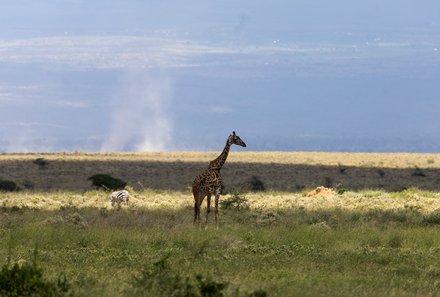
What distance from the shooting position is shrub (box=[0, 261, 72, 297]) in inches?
463

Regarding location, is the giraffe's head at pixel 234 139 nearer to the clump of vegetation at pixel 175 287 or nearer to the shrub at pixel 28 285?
the clump of vegetation at pixel 175 287

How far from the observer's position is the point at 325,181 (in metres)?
60.2

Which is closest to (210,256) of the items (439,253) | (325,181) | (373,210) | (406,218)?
(439,253)

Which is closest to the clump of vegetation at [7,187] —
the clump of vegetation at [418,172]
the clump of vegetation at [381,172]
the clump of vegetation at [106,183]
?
the clump of vegetation at [106,183]

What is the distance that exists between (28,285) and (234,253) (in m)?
6.68

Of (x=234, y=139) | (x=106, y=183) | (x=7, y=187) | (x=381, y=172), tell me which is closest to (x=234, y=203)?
(x=234, y=139)

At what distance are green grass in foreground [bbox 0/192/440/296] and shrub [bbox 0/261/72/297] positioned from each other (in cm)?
24

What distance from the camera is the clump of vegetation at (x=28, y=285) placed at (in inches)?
463

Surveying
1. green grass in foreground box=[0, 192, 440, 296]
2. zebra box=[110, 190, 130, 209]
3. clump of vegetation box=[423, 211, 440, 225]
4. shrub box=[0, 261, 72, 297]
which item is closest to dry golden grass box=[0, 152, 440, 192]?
zebra box=[110, 190, 130, 209]

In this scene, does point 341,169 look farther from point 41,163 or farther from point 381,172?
point 41,163

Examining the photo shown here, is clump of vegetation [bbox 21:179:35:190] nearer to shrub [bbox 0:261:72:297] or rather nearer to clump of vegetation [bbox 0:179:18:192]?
clump of vegetation [bbox 0:179:18:192]

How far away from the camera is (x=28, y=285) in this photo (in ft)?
38.8

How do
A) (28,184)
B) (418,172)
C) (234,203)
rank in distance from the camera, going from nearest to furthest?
(234,203) < (28,184) < (418,172)

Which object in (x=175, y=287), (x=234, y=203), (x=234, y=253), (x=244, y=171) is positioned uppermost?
(x=244, y=171)
